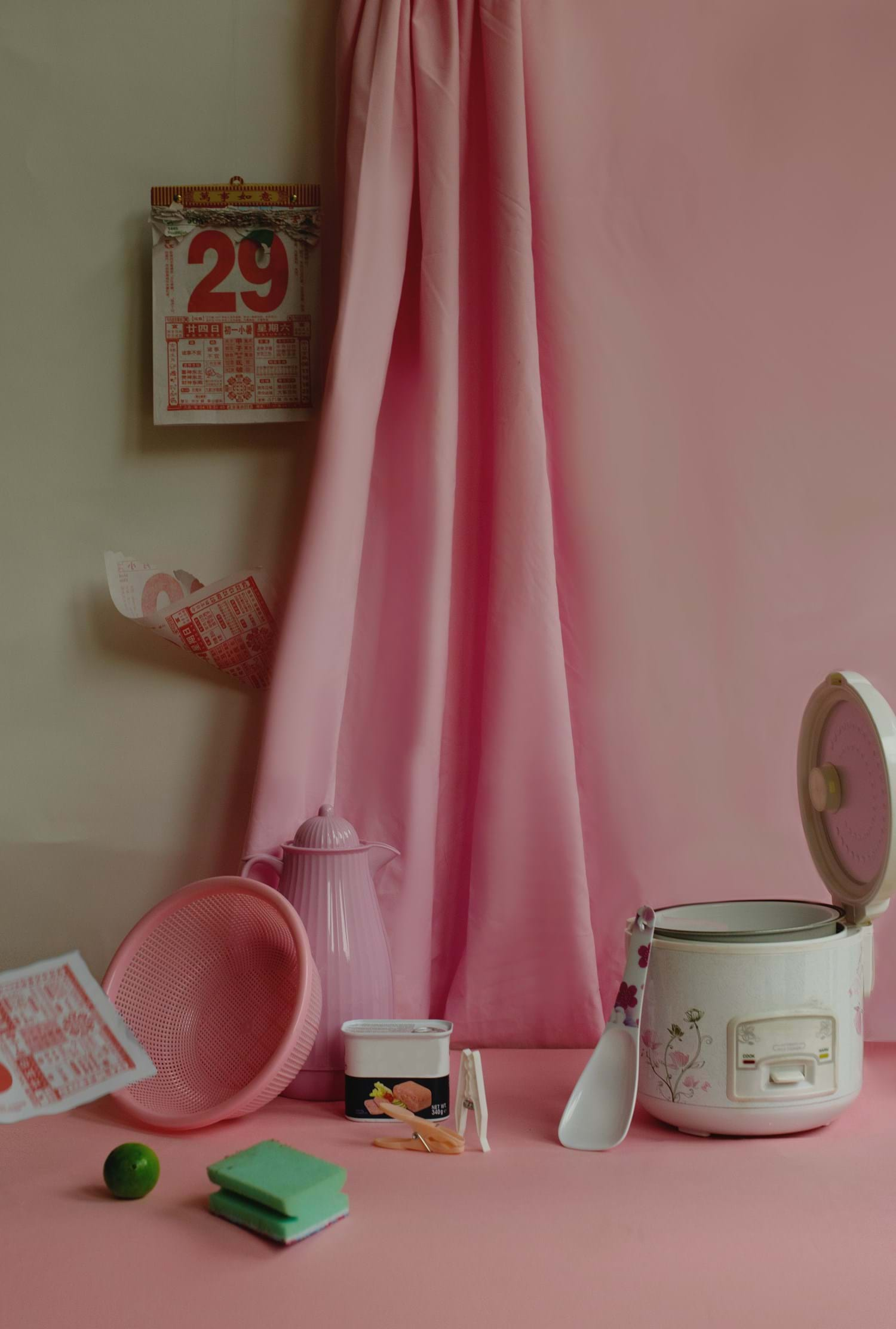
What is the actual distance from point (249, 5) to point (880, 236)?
2.69 ft

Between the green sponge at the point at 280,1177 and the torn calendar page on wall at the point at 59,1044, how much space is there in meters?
0.18

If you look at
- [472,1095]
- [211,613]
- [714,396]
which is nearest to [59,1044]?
[472,1095]

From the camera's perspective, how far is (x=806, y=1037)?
3.13ft

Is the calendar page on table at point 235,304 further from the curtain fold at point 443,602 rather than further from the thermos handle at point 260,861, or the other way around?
the thermos handle at point 260,861

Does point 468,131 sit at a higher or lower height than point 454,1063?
higher

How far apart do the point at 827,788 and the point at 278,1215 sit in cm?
64

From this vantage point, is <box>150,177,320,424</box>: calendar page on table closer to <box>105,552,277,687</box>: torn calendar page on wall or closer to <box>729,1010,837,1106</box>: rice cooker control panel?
<box>105,552,277,687</box>: torn calendar page on wall

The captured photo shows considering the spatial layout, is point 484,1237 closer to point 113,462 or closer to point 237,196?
point 113,462

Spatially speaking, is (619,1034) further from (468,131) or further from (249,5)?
(249,5)

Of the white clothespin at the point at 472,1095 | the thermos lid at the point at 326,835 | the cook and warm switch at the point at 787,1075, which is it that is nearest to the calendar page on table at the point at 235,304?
the thermos lid at the point at 326,835

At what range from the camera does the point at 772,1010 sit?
37.3 inches

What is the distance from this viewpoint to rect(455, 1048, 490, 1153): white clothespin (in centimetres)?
96

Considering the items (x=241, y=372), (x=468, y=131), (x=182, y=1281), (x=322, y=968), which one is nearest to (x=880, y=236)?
(x=468, y=131)

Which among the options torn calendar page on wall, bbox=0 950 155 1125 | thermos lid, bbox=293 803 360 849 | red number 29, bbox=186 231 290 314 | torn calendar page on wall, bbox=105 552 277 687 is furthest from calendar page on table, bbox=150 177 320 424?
torn calendar page on wall, bbox=0 950 155 1125
